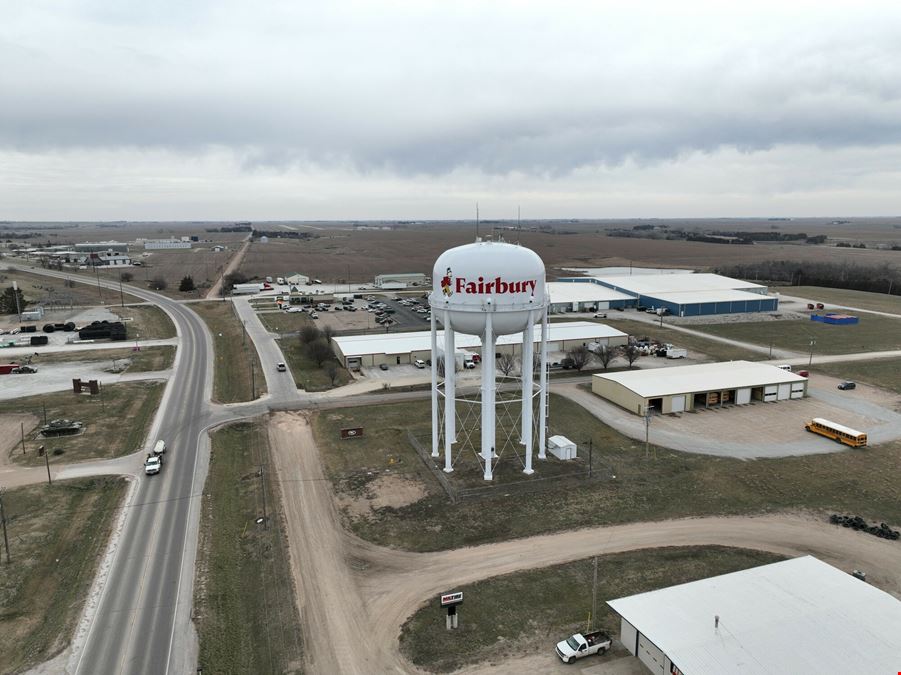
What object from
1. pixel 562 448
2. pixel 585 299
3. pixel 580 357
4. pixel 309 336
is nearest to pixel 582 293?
pixel 585 299

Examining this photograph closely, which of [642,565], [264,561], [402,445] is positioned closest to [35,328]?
[402,445]

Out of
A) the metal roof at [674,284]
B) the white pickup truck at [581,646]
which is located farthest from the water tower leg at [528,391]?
the metal roof at [674,284]

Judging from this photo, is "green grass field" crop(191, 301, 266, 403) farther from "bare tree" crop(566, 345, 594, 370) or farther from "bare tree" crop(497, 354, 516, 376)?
"bare tree" crop(566, 345, 594, 370)

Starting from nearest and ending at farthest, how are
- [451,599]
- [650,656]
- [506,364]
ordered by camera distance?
[650,656], [451,599], [506,364]

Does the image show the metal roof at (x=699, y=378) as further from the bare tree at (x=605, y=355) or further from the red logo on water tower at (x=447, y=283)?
the red logo on water tower at (x=447, y=283)

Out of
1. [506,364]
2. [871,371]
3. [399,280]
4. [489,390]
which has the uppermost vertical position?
[489,390]

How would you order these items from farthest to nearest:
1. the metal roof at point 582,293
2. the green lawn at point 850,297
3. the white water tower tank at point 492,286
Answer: the green lawn at point 850,297 < the metal roof at point 582,293 < the white water tower tank at point 492,286

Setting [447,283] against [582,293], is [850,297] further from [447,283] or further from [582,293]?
[447,283]
